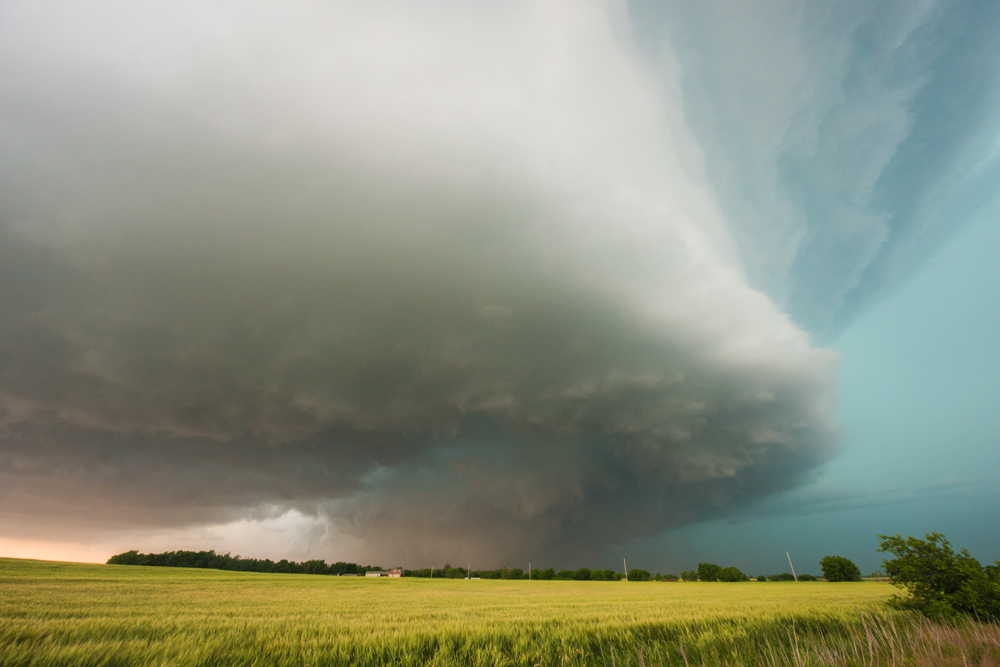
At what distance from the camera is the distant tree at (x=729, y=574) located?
119 metres

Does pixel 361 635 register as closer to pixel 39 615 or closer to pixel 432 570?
pixel 39 615

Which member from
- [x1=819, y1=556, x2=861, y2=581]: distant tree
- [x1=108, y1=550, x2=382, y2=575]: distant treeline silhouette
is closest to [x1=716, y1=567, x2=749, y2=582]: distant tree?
[x1=819, y1=556, x2=861, y2=581]: distant tree

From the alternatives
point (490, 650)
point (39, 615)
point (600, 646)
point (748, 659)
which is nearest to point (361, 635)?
point (490, 650)

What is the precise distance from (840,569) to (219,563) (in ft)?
552

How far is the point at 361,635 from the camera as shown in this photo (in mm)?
8234

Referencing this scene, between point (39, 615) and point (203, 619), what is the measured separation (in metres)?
4.44

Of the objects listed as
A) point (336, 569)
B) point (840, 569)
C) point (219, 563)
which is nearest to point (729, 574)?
point (840, 569)

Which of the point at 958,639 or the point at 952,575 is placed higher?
the point at 952,575

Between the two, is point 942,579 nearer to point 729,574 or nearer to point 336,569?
point 729,574

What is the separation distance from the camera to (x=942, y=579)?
46.6 ft

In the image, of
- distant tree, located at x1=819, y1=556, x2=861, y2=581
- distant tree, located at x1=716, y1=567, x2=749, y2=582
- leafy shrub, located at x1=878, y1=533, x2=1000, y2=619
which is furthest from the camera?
distant tree, located at x1=716, y1=567, x2=749, y2=582

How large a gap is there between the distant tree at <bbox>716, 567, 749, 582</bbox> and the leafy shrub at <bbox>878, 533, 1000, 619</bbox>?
13231 centimetres

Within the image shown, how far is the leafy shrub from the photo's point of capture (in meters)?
13.0

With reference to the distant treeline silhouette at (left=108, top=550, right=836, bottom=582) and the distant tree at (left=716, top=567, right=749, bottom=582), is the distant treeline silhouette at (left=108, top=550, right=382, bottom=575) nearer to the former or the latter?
the distant treeline silhouette at (left=108, top=550, right=836, bottom=582)
